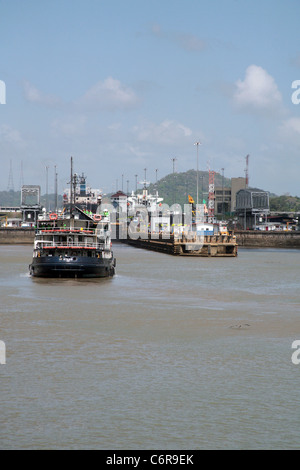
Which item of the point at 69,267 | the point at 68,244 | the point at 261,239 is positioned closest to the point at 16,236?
the point at 261,239

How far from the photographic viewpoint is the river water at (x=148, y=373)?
1692cm

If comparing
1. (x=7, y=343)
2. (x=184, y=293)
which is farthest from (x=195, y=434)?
(x=184, y=293)

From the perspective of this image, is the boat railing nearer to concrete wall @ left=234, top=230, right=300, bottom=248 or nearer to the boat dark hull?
the boat dark hull

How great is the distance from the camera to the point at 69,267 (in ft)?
179

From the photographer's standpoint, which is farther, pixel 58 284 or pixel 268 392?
pixel 58 284

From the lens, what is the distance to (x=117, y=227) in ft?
589

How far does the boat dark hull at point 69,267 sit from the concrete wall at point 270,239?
310ft

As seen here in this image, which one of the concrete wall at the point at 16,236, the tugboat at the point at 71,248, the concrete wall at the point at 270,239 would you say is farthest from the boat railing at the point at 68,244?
the concrete wall at the point at 16,236

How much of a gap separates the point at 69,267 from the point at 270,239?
322 feet

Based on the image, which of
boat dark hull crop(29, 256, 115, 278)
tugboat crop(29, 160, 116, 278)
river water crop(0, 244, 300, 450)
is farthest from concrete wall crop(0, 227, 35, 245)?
river water crop(0, 244, 300, 450)

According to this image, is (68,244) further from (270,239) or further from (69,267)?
(270,239)
